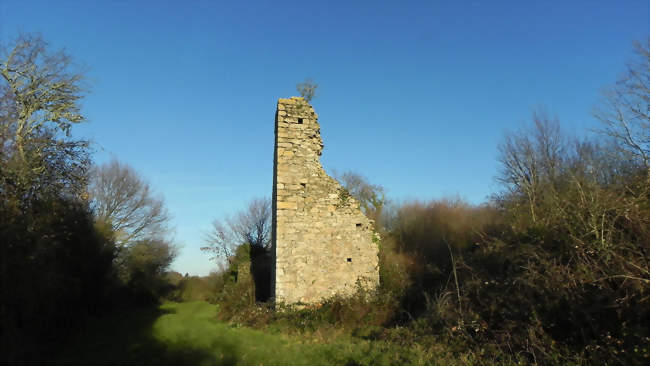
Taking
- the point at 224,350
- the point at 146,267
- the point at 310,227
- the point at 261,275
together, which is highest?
the point at 310,227

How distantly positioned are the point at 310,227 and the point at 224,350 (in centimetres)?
479

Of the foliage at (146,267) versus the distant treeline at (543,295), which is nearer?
the distant treeline at (543,295)

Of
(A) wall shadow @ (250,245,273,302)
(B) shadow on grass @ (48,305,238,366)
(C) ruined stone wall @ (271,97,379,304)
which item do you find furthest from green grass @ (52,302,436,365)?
(A) wall shadow @ (250,245,273,302)

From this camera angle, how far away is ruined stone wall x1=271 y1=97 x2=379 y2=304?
11.3m

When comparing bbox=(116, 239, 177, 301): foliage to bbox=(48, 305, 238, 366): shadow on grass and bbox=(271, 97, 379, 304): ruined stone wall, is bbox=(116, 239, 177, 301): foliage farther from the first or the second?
bbox=(271, 97, 379, 304): ruined stone wall

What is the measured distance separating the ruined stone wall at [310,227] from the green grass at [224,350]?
2100 mm

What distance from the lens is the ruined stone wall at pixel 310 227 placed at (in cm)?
1127

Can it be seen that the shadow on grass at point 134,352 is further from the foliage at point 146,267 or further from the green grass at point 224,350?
the foliage at point 146,267

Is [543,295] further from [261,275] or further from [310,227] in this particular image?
[261,275]

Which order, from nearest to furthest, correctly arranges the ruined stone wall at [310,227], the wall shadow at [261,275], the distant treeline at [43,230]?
the distant treeline at [43,230] → the ruined stone wall at [310,227] → the wall shadow at [261,275]

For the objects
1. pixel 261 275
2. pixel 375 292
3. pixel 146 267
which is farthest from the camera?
pixel 146 267

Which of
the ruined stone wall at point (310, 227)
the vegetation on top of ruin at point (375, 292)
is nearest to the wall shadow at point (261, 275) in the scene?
the vegetation on top of ruin at point (375, 292)

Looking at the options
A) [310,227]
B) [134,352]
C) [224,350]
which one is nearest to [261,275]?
[310,227]

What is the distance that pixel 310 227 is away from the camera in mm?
11695
